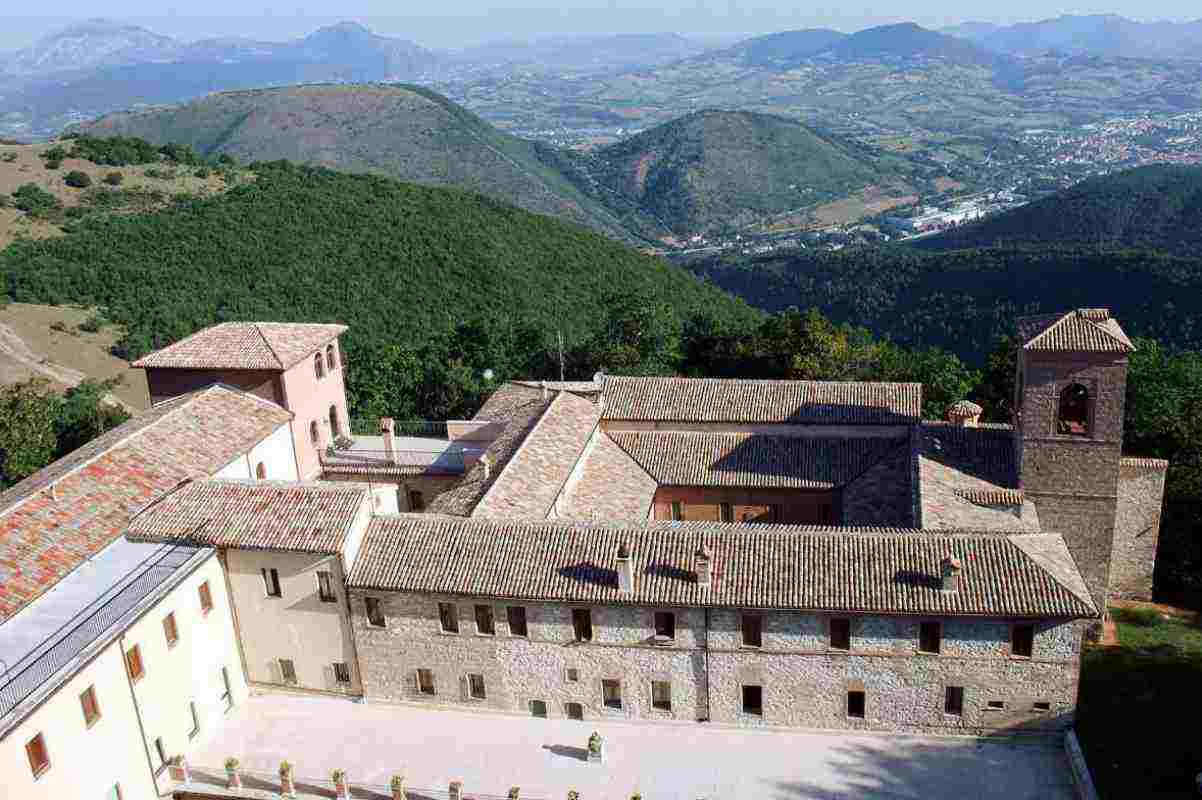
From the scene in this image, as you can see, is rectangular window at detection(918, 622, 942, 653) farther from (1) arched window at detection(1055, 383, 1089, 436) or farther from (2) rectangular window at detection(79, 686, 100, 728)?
(2) rectangular window at detection(79, 686, 100, 728)

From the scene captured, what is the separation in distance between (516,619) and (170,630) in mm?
8165

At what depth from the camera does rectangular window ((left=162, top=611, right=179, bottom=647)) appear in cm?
2295

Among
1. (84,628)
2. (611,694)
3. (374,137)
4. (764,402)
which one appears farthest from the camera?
(374,137)

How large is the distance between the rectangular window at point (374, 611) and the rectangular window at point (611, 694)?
18.9ft

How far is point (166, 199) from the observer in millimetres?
76125

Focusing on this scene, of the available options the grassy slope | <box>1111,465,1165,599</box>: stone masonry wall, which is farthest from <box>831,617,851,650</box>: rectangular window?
the grassy slope

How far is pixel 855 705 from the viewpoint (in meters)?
23.1

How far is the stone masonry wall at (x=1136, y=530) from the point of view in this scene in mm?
28578

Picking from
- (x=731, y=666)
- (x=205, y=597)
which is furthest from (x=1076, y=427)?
(x=205, y=597)

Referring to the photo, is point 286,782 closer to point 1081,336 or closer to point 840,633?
point 840,633

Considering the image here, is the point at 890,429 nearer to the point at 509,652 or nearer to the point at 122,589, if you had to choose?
the point at 509,652

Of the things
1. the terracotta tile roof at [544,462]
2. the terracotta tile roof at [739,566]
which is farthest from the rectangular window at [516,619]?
the terracotta tile roof at [544,462]

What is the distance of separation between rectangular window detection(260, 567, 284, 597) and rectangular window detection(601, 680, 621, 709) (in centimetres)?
848

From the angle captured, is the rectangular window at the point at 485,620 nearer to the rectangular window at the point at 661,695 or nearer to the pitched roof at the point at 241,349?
the rectangular window at the point at 661,695
